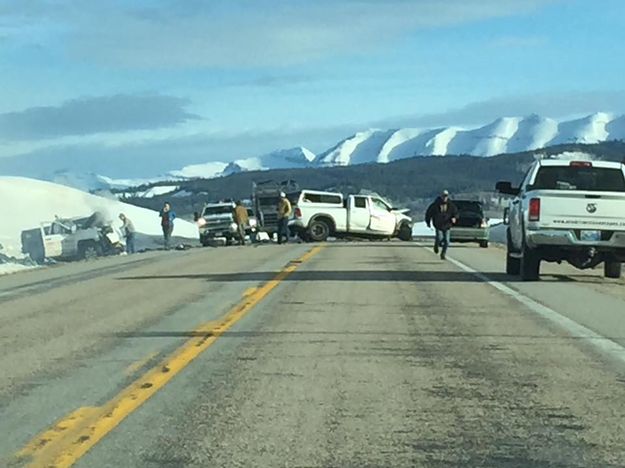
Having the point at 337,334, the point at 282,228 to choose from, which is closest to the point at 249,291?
the point at 337,334

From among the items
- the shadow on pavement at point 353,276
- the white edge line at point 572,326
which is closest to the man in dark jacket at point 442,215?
the shadow on pavement at point 353,276

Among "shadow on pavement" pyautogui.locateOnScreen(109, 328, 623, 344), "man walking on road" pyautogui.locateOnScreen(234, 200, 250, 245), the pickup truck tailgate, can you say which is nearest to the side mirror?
the pickup truck tailgate

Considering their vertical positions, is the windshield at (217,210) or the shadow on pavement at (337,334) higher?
the windshield at (217,210)

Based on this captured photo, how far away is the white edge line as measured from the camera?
11405 mm

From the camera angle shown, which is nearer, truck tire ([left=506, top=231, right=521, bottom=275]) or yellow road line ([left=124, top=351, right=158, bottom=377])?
yellow road line ([left=124, top=351, right=158, bottom=377])

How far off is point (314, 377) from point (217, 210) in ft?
127

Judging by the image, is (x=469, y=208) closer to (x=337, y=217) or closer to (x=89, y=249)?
(x=337, y=217)

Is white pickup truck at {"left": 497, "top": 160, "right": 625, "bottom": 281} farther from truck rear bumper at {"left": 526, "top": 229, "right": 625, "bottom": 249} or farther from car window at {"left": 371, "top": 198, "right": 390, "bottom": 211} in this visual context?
car window at {"left": 371, "top": 198, "right": 390, "bottom": 211}

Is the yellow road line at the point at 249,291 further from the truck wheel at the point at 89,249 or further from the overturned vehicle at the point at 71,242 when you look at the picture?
the truck wheel at the point at 89,249

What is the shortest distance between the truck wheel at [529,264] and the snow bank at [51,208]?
46664 mm

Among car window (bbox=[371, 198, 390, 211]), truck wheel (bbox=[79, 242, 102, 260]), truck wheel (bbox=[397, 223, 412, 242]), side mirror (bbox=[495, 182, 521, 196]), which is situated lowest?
truck wheel (bbox=[79, 242, 102, 260])

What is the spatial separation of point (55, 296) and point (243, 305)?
4092 millimetres

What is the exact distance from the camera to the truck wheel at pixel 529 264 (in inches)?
794

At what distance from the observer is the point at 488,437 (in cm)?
734
